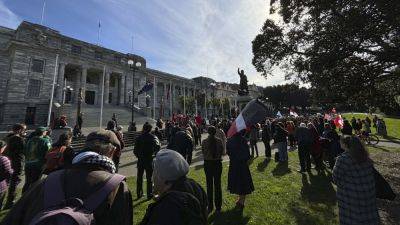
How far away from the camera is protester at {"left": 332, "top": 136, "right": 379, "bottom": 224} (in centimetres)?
421

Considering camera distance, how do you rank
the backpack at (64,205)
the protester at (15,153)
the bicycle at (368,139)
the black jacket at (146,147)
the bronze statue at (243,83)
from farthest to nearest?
the bronze statue at (243,83) → the bicycle at (368,139) → the black jacket at (146,147) → the protester at (15,153) → the backpack at (64,205)

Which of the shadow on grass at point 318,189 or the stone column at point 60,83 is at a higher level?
the stone column at point 60,83

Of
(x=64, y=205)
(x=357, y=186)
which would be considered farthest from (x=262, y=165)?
(x=64, y=205)

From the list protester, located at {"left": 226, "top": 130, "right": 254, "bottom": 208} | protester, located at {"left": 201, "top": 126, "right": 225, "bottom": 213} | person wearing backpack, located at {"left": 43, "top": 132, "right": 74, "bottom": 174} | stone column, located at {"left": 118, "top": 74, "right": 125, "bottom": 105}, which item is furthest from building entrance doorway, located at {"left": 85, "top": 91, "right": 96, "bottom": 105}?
protester, located at {"left": 226, "top": 130, "right": 254, "bottom": 208}

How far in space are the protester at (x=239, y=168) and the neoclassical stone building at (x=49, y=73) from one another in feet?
79.3

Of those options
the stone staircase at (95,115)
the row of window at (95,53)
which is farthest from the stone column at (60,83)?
the row of window at (95,53)

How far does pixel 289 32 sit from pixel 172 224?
1447 centimetres

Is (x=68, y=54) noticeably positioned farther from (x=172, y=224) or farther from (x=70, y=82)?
(x=172, y=224)

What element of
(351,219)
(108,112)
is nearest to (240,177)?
(351,219)

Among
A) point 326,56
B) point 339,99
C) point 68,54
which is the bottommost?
point 339,99

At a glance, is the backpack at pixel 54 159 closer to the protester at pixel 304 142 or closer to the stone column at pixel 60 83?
the protester at pixel 304 142

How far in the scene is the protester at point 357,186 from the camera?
4.21 meters

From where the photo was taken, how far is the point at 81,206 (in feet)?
5.98

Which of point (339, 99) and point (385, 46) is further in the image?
point (339, 99)
